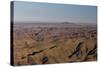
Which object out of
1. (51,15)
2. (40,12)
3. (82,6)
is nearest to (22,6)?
(40,12)

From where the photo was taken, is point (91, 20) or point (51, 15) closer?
point (51, 15)
